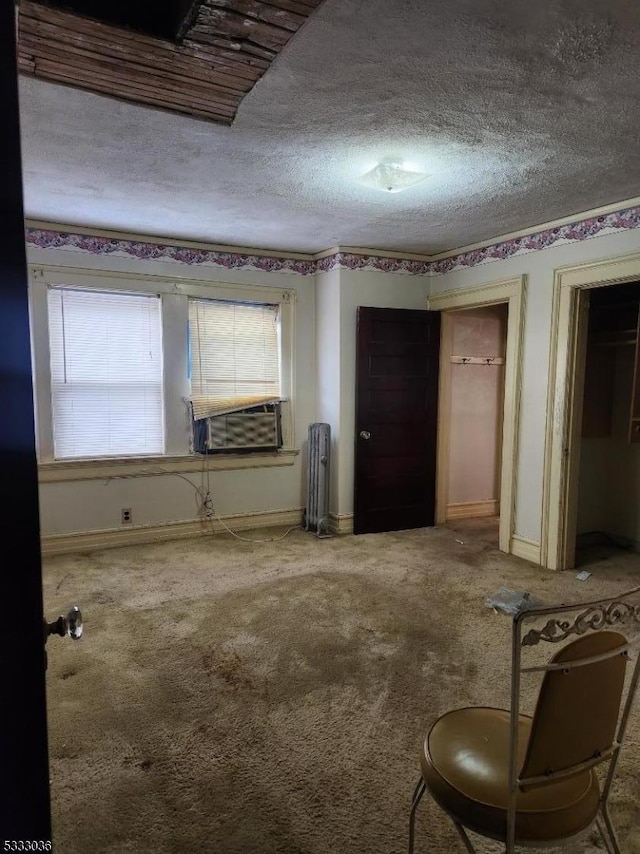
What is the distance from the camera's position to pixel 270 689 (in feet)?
7.55

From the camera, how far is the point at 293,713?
7.00 ft

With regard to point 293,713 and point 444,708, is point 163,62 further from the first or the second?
point 444,708

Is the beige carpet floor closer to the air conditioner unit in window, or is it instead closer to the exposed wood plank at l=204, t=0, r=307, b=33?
the air conditioner unit in window

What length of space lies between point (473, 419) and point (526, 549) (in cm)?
160

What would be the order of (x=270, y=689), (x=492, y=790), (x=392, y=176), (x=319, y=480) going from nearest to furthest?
(x=492, y=790) → (x=270, y=689) → (x=392, y=176) → (x=319, y=480)

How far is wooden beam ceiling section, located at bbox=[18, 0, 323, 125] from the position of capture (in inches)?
58.7

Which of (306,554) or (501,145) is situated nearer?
(501,145)

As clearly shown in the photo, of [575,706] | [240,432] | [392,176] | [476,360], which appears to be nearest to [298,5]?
[392,176]

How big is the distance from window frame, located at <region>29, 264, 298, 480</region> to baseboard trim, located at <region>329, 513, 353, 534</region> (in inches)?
27.2

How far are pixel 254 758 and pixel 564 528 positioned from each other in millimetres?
2813

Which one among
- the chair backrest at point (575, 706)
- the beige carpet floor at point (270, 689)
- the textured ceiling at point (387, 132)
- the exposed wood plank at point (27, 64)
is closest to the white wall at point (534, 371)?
the textured ceiling at point (387, 132)

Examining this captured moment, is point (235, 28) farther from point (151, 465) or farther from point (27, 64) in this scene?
point (151, 465)

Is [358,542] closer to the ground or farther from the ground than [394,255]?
closer to the ground

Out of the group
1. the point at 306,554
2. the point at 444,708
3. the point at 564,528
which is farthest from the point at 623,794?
the point at 306,554
